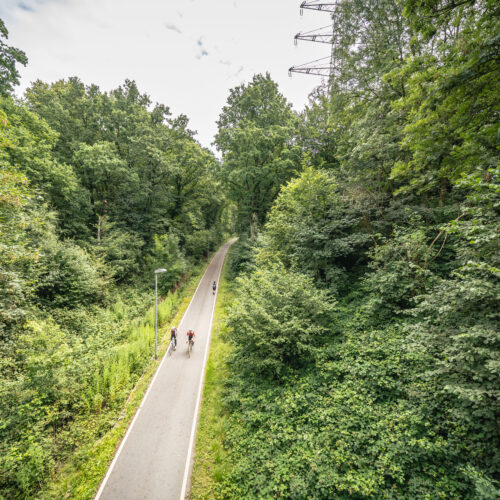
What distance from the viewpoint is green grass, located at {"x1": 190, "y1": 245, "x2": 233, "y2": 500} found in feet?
22.5

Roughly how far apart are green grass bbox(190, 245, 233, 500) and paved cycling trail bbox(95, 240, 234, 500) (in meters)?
0.35

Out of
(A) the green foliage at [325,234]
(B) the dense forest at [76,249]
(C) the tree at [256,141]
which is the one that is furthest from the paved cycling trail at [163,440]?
(C) the tree at [256,141]

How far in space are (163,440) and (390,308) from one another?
33.1 ft

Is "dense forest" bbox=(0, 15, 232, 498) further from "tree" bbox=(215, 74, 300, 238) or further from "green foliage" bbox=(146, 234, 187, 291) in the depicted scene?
"tree" bbox=(215, 74, 300, 238)

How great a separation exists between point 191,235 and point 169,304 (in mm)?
13912

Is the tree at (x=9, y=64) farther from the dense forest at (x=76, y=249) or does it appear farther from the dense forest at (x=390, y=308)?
the dense forest at (x=390, y=308)

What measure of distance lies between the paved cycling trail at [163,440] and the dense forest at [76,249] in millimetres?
1386

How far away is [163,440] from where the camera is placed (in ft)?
27.4

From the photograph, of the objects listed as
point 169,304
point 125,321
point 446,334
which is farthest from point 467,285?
point 169,304

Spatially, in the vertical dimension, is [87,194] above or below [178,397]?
above

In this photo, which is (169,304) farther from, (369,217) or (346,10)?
(346,10)

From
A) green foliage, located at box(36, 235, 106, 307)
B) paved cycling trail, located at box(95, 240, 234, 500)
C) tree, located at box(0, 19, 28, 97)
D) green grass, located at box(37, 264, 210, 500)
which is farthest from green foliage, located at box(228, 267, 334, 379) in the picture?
tree, located at box(0, 19, 28, 97)

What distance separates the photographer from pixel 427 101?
5.07 metres

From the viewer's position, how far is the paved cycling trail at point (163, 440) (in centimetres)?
684
